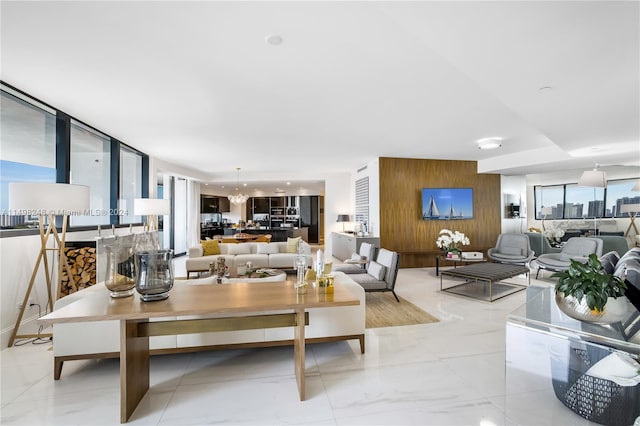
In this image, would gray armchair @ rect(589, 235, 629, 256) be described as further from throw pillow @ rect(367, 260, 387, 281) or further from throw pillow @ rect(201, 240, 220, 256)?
throw pillow @ rect(201, 240, 220, 256)

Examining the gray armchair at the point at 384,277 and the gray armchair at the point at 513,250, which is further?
the gray armchair at the point at 513,250

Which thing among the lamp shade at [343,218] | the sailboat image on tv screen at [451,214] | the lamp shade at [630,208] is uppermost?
the lamp shade at [630,208]

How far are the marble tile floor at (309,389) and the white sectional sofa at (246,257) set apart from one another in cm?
310

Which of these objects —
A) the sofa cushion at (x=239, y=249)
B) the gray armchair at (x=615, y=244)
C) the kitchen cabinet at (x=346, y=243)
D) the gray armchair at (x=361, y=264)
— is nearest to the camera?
the gray armchair at (x=361, y=264)

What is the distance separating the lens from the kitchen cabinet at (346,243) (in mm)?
6864

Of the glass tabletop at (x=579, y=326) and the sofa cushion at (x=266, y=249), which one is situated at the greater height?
the glass tabletop at (x=579, y=326)

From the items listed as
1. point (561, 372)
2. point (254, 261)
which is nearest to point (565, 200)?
point (561, 372)

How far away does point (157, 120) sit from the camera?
4219 millimetres

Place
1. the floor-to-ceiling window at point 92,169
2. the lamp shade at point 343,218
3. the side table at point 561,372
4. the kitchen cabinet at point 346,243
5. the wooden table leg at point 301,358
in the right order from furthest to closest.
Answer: the lamp shade at point 343,218 → the kitchen cabinet at point 346,243 → the floor-to-ceiling window at point 92,169 → the wooden table leg at point 301,358 → the side table at point 561,372

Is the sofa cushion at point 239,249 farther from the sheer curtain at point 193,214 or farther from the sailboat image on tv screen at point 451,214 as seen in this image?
the sailboat image on tv screen at point 451,214

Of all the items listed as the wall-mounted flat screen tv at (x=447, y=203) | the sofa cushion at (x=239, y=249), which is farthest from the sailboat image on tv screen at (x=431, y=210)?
the sofa cushion at (x=239, y=249)

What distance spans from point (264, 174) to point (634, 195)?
29.3 ft

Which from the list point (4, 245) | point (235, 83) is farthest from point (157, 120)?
point (4, 245)

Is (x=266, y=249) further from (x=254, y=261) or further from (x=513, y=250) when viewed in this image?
Answer: (x=513, y=250)
